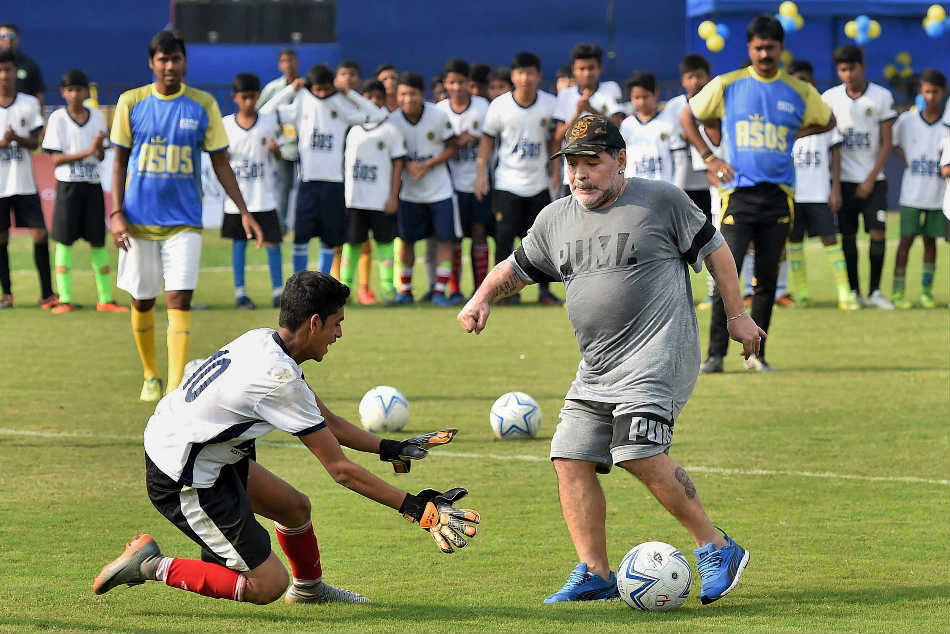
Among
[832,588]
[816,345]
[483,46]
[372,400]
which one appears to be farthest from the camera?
[483,46]

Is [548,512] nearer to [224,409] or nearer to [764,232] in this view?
[224,409]

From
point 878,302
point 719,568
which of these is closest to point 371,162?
→ point 878,302

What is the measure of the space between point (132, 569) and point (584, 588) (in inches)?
66.2

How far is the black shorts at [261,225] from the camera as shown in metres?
15.9

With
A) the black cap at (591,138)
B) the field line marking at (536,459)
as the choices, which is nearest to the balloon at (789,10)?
the field line marking at (536,459)

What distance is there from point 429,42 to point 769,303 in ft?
68.6

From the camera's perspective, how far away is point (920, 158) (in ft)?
51.5

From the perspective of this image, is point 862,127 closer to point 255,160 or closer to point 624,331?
point 255,160

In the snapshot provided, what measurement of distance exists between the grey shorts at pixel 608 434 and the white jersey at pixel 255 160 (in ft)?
35.0

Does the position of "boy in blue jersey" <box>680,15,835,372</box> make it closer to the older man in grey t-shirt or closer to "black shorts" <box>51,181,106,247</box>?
the older man in grey t-shirt

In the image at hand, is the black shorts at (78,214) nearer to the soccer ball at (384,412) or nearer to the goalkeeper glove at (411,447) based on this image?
the soccer ball at (384,412)

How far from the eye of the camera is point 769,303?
11258mm

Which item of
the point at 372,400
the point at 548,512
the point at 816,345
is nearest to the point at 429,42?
the point at 816,345

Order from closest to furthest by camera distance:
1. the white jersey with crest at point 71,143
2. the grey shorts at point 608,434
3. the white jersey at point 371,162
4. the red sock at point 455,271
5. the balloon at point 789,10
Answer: the grey shorts at point 608,434 → the white jersey with crest at point 71,143 → the white jersey at point 371,162 → the red sock at point 455,271 → the balloon at point 789,10
